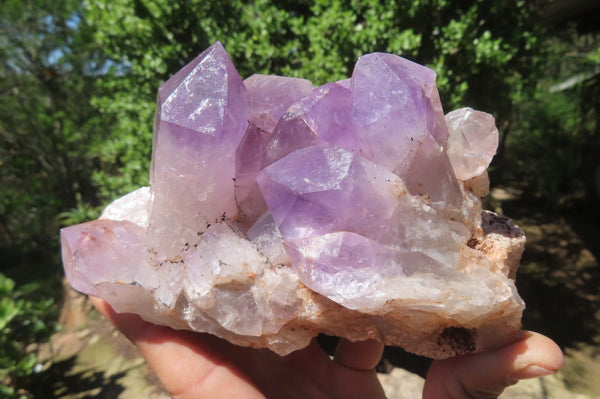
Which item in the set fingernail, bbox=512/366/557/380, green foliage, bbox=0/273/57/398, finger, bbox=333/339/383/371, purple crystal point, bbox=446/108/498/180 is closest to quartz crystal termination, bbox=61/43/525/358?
purple crystal point, bbox=446/108/498/180

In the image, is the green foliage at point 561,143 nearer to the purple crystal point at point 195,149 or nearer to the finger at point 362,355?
the finger at point 362,355

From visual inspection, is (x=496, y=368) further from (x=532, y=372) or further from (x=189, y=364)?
(x=189, y=364)

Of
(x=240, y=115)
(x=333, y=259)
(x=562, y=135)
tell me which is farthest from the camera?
(x=562, y=135)

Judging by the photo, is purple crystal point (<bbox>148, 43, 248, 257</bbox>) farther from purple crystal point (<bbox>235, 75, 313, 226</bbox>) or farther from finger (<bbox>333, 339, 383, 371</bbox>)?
finger (<bbox>333, 339, 383, 371</bbox>)

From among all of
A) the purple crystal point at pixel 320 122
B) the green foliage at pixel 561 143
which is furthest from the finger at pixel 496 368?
the green foliage at pixel 561 143

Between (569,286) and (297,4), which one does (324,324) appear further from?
(569,286)

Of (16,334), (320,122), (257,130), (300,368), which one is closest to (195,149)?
(257,130)

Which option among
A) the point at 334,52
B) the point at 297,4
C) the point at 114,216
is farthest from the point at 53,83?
the point at 114,216
